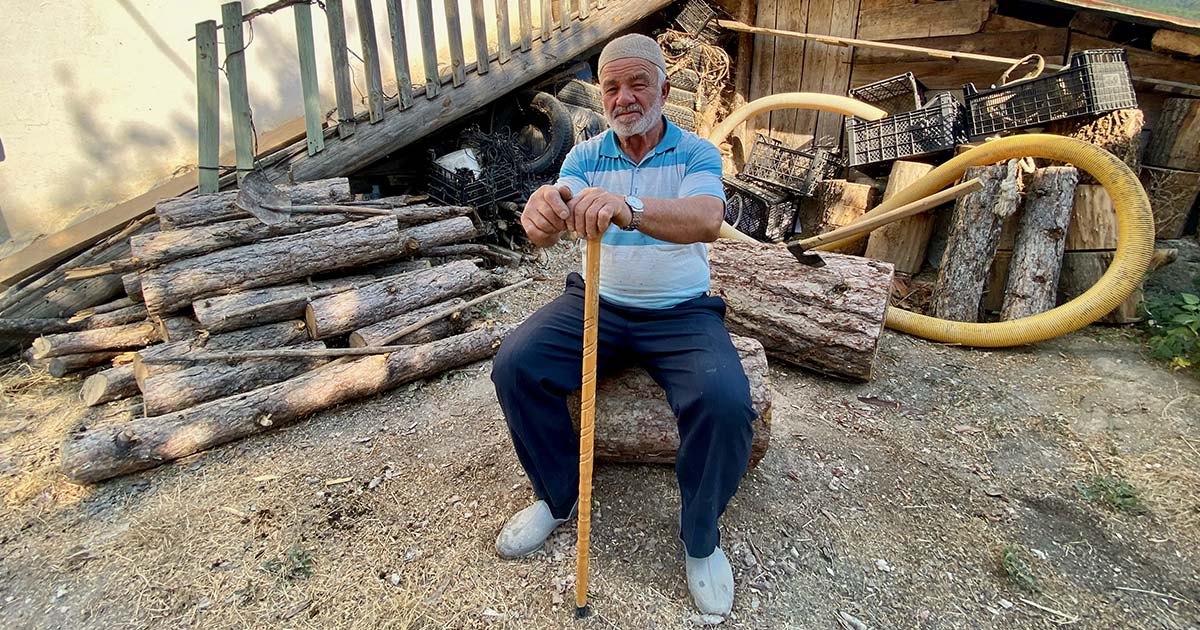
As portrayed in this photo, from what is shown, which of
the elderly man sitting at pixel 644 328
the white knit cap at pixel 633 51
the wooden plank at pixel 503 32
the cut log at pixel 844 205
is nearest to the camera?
the elderly man sitting at pixel 644 328

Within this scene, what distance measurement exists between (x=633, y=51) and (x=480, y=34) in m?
3.84

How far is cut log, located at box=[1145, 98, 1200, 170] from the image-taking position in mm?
4531

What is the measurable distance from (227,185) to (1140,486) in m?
6.18

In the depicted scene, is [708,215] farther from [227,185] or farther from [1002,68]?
[1002,68]

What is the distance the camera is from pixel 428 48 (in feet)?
17.3

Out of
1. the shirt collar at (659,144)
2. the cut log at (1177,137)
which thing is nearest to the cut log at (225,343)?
the shirt collar at (659,144)

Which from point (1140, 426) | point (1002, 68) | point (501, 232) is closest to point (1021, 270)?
point (1140, 426)

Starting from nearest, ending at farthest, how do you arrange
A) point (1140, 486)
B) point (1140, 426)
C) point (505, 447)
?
point (1140, 486)
point (505, 447)
point (1140, 426)

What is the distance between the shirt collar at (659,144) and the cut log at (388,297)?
84.2 inches

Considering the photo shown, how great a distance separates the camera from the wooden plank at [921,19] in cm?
547

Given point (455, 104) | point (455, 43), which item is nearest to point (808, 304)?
point (455, 104)

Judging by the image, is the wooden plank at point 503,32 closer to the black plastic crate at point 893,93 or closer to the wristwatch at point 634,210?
the black plastic crate at point 893,93

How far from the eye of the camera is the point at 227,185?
4.57 meters

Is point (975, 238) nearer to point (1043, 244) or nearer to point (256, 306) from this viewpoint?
point (1043, 244)
